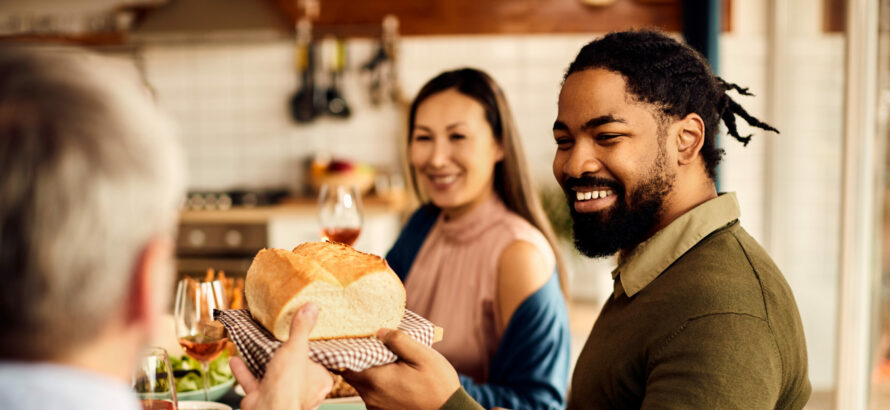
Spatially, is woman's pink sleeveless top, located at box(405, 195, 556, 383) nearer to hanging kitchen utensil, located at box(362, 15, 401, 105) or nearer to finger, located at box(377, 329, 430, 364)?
finger, located at box(377, 329, 430, 364)

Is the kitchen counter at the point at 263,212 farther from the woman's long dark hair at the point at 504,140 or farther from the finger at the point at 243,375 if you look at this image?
the finger at the point at 243,375

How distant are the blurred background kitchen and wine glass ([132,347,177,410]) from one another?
228 centimetres

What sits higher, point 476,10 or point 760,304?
point 476,10

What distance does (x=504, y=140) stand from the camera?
1937 millimetres

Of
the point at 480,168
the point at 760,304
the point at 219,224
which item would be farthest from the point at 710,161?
the point at 219,224

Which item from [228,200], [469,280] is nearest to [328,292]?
[469,280]

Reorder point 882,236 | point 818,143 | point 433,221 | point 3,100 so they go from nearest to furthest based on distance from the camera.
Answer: point 3,100
point 433,221
point 882,236
point 818,143

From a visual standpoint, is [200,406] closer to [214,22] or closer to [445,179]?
[445,179]

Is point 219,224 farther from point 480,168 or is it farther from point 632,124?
point 632,124

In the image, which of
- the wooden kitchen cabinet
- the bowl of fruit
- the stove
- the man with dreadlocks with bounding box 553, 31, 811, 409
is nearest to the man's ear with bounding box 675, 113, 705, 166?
the man with dreadlocks with bounding box 553, 31, 811, 409

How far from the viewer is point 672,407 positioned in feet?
2.96

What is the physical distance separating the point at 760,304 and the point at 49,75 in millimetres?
852

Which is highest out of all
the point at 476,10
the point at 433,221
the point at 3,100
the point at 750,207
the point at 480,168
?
the point at 476,10

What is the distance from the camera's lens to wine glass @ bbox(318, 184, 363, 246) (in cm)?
198
